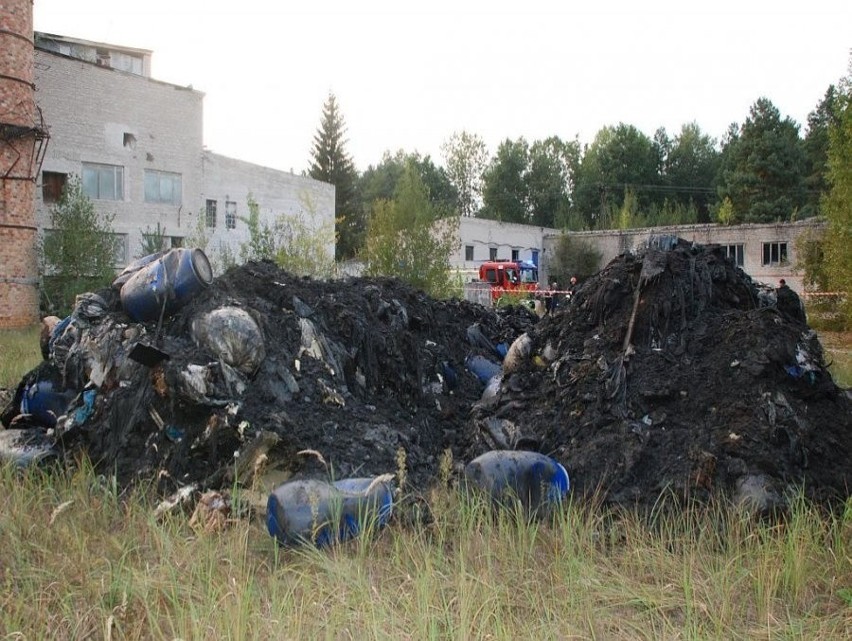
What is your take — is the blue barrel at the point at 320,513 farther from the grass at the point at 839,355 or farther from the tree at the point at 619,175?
the tree at the point at 619,175

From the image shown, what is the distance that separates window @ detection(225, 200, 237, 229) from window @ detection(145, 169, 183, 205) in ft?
6.32

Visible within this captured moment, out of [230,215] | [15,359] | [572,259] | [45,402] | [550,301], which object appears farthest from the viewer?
[572,259]

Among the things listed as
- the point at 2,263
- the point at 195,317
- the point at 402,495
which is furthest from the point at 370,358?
the point at 2,263

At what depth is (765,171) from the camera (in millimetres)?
42000

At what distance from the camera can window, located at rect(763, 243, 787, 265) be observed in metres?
28.4

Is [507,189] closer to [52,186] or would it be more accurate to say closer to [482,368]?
[52,186]

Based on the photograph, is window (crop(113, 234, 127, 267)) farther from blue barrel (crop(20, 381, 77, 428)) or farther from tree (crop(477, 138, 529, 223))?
tree (crop(477, 138, 529, 223))

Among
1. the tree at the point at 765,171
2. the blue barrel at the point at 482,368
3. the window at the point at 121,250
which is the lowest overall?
the blue barrel at the point at 482,368

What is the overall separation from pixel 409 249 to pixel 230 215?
557 inches

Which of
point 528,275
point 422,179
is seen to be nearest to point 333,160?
point 422,179

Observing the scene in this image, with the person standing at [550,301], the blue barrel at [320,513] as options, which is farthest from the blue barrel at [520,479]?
the person standing at [550,301]

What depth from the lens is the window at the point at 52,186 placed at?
23719 millimetres

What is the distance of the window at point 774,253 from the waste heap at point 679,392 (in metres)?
24.8

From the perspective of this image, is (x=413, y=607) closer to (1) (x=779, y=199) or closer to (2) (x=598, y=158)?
(1) (x=779, y=199)
